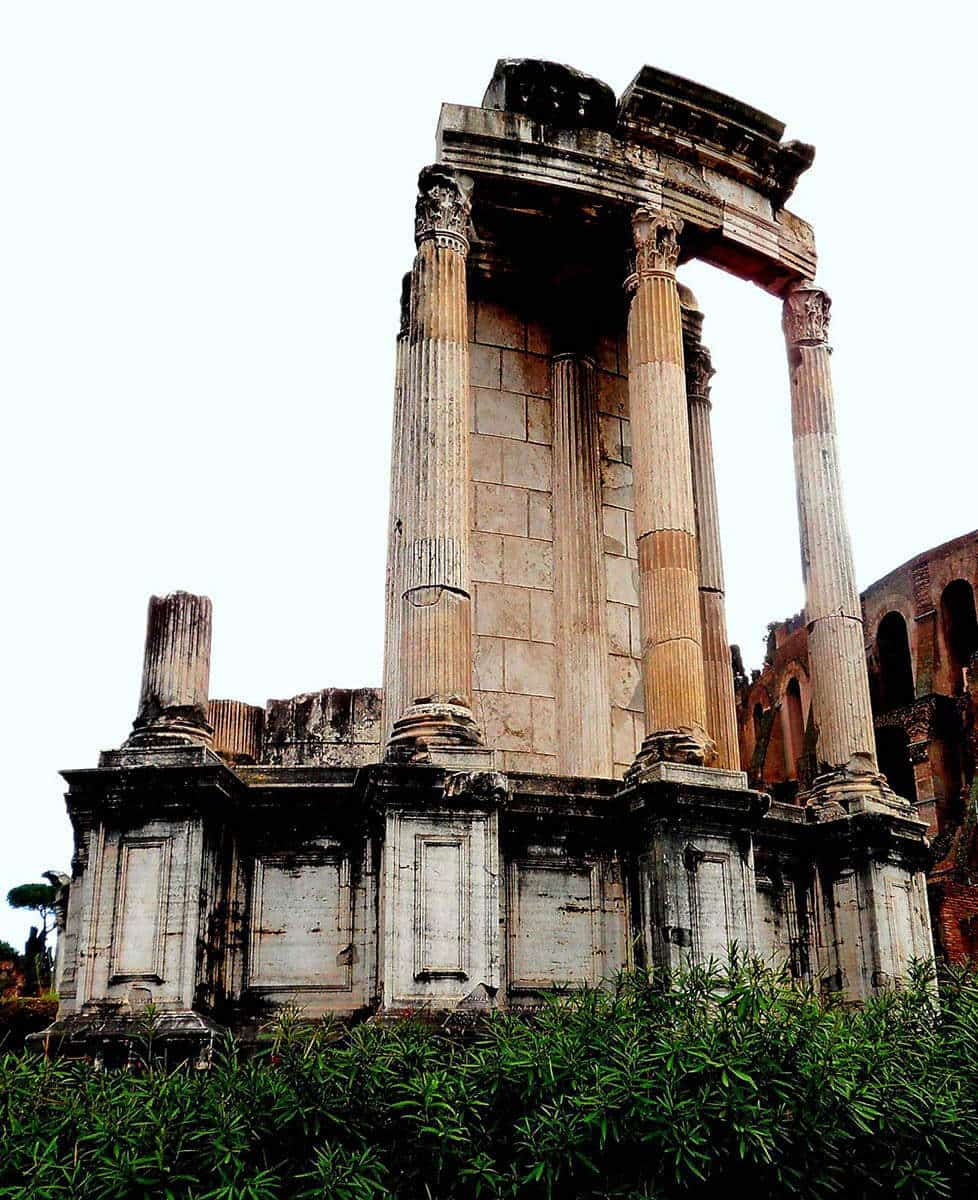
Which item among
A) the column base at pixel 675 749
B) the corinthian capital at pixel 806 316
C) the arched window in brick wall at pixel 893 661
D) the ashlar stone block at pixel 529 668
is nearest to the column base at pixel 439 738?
the column base at pixel 675 749

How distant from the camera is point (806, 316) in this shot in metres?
16.9

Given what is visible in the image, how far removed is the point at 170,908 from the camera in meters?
11.8

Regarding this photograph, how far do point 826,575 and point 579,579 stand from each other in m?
2.84

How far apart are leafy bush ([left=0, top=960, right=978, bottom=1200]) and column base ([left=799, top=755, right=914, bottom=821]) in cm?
571

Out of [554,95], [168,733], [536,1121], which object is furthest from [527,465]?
[536,1121]

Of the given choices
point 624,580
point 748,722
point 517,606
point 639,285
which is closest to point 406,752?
point 517,606

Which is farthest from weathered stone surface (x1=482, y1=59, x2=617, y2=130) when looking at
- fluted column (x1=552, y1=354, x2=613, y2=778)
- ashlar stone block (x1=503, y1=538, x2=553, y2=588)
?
ashlar stone block (x1=503, y1=538, x2=553, y2=588)

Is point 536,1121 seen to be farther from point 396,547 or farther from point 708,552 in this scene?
point 708,552

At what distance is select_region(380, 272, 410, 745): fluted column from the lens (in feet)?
45.5

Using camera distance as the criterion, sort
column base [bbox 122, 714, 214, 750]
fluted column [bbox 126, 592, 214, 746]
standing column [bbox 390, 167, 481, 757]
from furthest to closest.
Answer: standing column [bbox 390, 167, 481, 757]
fluted column [bbox 126, 592, 214, 746]
column base [bbox 122, 714, 214, 750]

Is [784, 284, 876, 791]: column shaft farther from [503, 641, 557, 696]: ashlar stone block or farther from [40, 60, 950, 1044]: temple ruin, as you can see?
[503, 641, 557, 696]: ashlar stone block

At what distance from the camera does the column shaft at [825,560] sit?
1526 centimetres

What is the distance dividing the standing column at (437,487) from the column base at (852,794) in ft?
14.3

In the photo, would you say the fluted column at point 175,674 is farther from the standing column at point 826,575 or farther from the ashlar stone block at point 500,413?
the standing column at point 826,575
